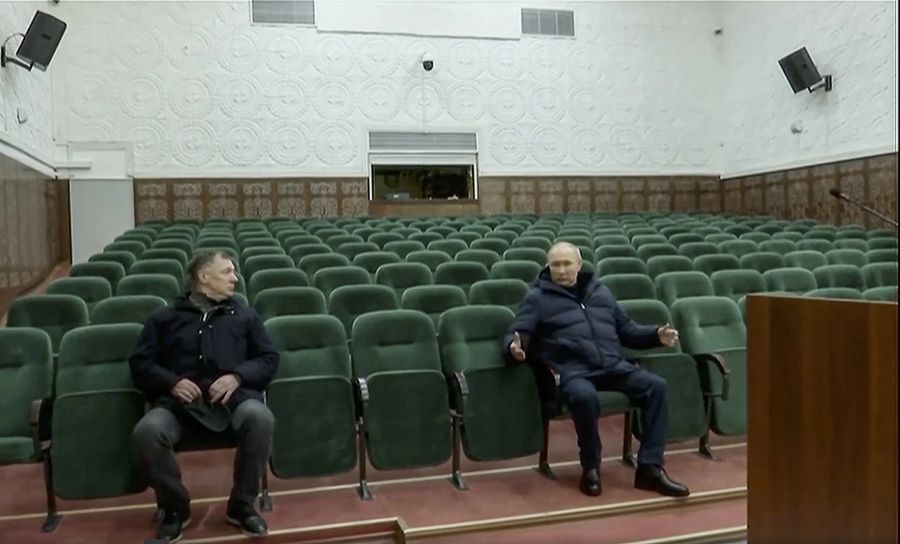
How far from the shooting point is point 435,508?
267 centimetres

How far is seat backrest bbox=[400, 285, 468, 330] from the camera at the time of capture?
3.83 m

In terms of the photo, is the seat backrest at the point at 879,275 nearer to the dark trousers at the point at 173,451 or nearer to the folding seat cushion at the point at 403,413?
the folding seat cushion at the point at 403,413

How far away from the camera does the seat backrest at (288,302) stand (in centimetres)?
364

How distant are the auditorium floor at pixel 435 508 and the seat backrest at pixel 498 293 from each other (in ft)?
3.29

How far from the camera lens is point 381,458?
9.35 ft

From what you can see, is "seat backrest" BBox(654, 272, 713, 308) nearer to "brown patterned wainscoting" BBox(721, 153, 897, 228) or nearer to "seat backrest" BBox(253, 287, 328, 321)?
"seat backrest" BBox(253, 287, 328, 321)

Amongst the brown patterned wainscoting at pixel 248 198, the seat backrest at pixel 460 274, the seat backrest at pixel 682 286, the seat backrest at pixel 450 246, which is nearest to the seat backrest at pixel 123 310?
the seat backrest at pixel 460 274

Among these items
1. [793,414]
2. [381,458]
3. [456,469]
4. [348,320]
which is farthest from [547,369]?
[793,414]

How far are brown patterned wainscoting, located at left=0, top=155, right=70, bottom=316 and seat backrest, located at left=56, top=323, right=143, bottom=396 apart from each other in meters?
3.87

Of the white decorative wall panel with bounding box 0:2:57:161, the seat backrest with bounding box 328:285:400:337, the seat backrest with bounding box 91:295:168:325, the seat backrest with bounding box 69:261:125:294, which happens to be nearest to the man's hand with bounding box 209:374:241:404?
the seat backrest with bounding box 91:295:168:325

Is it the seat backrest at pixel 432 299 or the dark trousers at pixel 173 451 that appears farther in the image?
the seat backrest at pixel 432 299

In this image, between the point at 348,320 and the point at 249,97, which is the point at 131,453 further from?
the point at 249,97

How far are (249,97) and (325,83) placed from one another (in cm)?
111

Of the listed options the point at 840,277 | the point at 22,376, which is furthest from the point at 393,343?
the point at 840,277
